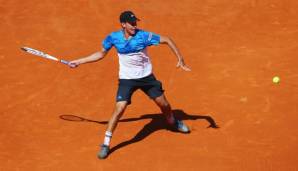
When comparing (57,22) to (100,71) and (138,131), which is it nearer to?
(100,71)

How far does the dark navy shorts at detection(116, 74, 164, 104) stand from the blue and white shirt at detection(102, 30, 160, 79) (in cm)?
8

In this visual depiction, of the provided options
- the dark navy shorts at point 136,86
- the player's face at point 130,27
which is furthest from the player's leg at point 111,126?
the player's face at point 130,27

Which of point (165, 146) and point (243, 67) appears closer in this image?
point (165, 146)

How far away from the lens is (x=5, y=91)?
11.8 metres

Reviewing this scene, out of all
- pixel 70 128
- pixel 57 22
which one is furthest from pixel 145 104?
pixel 57 22

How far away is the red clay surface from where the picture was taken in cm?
952

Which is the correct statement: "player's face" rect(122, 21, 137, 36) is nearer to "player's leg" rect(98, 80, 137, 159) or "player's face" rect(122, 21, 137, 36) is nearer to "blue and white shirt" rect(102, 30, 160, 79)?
"blue and white shirt" rect(102, 30, 160, 79)

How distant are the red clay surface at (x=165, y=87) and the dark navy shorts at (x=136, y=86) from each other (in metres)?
0.89

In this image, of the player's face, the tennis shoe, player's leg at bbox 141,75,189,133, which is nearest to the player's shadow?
the tennis shoe

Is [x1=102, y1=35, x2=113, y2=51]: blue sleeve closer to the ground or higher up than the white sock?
higher up

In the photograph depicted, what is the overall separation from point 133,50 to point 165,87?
2626 mm

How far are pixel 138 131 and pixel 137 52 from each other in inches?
68.2

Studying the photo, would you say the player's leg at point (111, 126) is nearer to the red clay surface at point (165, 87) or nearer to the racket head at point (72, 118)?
the red clay surface at point (165, 87)

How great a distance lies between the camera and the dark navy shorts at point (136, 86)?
945cm
